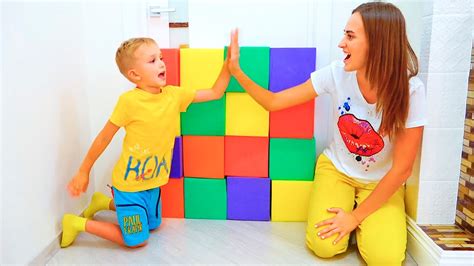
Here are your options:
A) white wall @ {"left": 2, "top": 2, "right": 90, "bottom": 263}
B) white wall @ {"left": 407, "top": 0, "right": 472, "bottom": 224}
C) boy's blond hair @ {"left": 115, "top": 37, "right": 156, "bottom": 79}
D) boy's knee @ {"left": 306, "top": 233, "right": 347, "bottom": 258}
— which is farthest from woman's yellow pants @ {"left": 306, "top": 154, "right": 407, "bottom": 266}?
white wall @ {"left": 2, "top": 2, "right": 90, "bottom": 263}

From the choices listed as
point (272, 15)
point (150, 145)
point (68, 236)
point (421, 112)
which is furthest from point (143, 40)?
point (421, 112)

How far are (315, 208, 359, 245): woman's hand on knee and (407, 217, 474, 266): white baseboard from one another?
21 cm

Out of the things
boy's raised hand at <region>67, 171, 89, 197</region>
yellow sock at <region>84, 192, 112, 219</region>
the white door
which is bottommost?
yellow sock at <region>84, 192, 112, 219</region>

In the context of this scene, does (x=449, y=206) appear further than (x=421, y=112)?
Yes

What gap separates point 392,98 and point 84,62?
1.20 meters

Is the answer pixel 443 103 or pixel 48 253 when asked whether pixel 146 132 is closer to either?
pixel 48 253

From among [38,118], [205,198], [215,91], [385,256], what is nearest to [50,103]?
[38,118]

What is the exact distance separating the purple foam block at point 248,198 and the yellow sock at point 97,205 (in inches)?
19.6

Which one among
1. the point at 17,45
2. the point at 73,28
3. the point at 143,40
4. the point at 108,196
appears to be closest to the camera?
the point at 17,45

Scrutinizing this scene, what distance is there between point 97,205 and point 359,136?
1.06 m

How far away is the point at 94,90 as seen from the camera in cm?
179

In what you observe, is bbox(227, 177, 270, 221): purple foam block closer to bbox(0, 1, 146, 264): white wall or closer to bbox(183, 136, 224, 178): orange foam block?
bbox(183, 136, 224, 178): orange foam block

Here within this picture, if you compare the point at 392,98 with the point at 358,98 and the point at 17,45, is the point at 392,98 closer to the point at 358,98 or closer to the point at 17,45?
the point at 358,98

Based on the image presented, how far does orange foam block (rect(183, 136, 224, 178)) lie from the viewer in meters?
1.67
